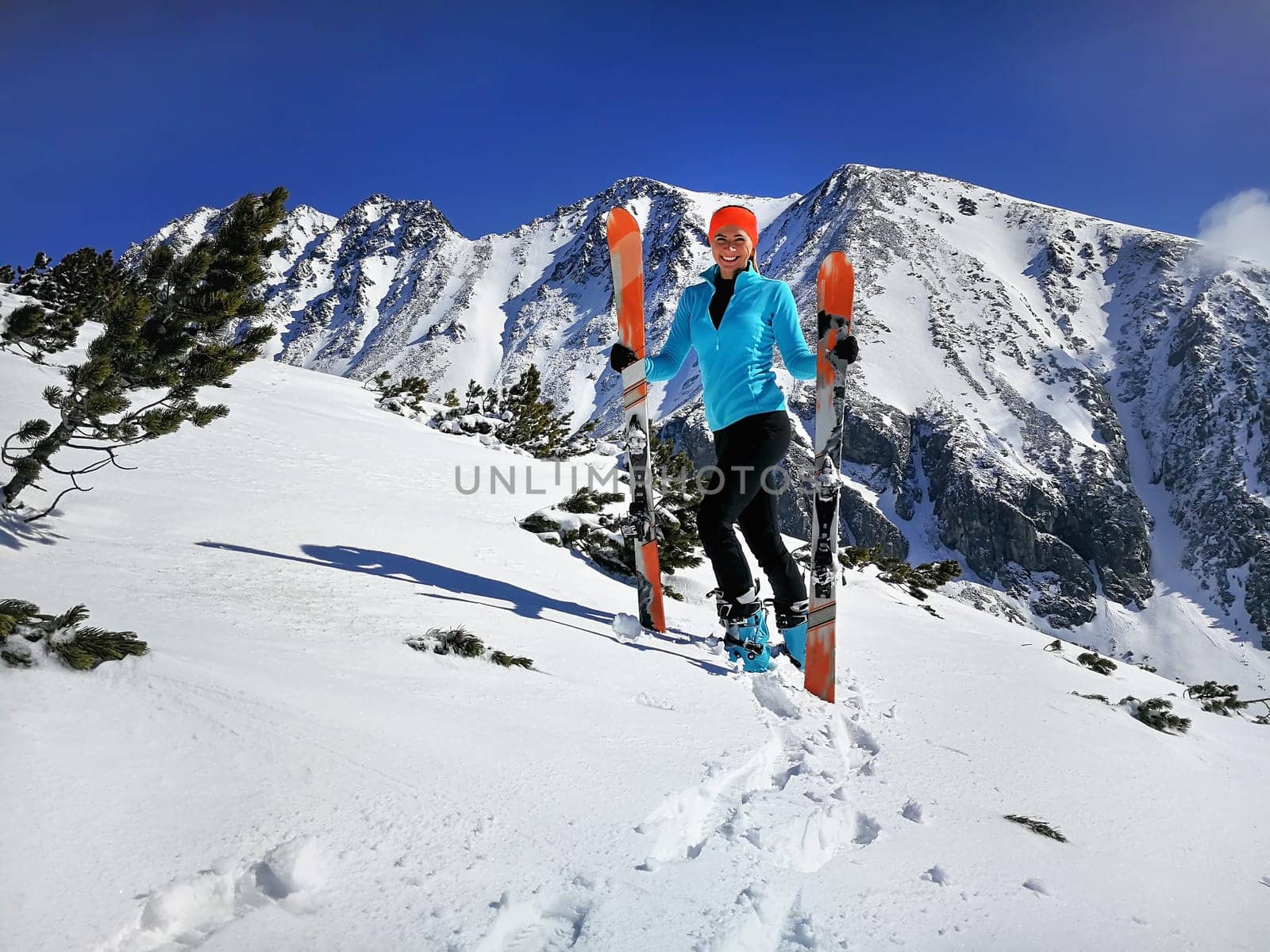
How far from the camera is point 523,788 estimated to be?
1.78m

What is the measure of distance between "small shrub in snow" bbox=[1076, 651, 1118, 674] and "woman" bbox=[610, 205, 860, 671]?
3.40 metres

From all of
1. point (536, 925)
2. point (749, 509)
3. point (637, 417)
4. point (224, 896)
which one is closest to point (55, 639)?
point (224, 896)

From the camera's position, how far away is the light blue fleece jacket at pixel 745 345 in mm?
4148

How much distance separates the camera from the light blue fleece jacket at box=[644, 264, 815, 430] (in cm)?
415

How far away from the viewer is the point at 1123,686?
5.03 m

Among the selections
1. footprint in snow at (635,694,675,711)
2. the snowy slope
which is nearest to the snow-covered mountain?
the snowy slope

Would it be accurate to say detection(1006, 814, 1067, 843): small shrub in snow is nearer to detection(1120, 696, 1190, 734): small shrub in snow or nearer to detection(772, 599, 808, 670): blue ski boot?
detection(772, 599, 808, 670): blue ski boot

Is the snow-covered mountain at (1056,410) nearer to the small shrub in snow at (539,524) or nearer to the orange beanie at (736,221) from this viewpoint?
the small shrub in snow at (539,524)

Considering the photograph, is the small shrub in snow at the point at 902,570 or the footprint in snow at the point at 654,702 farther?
the small shrub in snow at the point at 902,570

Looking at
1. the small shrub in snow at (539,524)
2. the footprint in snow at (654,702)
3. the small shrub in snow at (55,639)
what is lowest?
the footprint in snow at (654,702)

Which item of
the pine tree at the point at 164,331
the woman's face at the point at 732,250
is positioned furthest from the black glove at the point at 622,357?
the pine tree at the point at 164,331

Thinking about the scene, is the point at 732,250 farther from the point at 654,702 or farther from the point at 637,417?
the point at 654,702

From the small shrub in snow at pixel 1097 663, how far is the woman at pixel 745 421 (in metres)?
3.40

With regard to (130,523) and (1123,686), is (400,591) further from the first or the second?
(1123,686)
